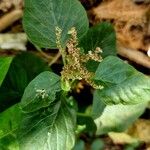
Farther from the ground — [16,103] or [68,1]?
[68,1]

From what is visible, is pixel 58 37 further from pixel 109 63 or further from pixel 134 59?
pixel 134 59

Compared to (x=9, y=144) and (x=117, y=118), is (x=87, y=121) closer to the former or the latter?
(x=117, y=118)

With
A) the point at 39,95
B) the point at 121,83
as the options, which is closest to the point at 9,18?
the point at 39,95

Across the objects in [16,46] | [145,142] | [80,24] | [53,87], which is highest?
[80,24]

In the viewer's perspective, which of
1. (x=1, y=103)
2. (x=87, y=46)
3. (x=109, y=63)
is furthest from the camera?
(x=1, y=103)

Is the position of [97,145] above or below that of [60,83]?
below

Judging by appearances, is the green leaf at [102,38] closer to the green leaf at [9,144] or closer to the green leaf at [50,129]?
the green leaf at [50,129]

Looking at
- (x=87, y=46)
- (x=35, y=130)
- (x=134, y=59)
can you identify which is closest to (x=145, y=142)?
(x=134, y=59)
